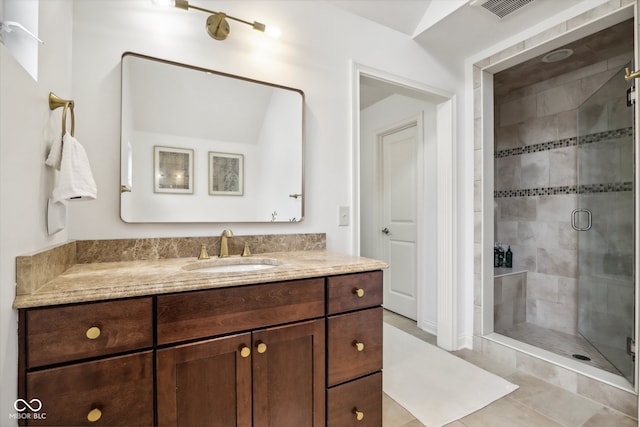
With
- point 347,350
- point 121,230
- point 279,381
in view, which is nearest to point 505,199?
point 347,350

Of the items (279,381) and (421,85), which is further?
(421,85)

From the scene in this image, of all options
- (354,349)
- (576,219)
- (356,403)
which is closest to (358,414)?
(356,403)

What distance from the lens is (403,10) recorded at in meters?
2.07

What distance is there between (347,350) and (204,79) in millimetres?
1506

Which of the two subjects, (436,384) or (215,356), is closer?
(215,356)

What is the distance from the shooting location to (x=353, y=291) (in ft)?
4.27

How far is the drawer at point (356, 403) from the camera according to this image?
4.11 feet

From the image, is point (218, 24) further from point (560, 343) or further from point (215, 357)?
point (560, 343)

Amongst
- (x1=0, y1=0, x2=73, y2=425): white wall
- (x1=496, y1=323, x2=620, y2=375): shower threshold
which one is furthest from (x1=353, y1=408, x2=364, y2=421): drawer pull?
(x1=496, y1=323, x2=620, y2=375): shower threshold

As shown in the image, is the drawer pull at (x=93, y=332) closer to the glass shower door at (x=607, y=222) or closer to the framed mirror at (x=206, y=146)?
the framed mirror at (x=206, y=146)

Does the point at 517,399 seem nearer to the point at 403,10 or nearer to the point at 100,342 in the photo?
the point at 100,342

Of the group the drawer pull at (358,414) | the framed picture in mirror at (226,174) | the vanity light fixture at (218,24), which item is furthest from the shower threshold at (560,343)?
the vanity light fixture at (218,24)

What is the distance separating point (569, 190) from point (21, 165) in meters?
3.75

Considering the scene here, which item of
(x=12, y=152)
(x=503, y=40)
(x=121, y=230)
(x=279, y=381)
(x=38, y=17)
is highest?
(x=503, y=40)
